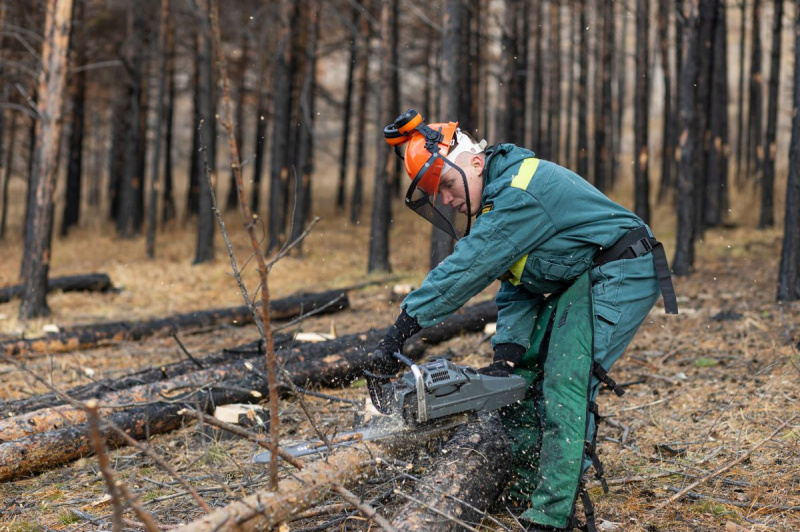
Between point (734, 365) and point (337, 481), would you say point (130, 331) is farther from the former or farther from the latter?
point (734, 365)

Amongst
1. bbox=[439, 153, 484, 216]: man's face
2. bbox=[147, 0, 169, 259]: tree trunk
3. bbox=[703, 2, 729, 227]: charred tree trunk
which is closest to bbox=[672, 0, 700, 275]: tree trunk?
bbox=[703, 2, 729, 227]: charred tree trunk

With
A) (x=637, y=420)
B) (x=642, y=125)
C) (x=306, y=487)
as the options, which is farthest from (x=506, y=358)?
(x=642, y=125)

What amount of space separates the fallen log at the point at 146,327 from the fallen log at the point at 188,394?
0.64 meters

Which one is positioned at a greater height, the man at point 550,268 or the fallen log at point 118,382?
the man at point 550,268

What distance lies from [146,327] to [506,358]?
17.8 feet

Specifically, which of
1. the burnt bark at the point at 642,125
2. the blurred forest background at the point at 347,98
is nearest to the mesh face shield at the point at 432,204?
the blurred forest background at the point at 347,98

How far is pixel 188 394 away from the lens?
11.5 ft

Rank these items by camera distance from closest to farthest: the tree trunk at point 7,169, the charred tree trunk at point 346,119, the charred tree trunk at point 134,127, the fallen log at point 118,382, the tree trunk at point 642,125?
the fallen log at point 118,382, the tree trunk at point 642,125, the charred tree trunk at point 134,127, the charred tree trunk at point 346,119, the tree trunk at point 7,169

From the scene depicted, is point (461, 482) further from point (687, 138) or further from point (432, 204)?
point (687, 138)

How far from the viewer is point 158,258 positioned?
16.2 metres

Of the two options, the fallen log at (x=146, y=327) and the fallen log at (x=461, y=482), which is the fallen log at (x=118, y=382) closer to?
the fallen log at (x=146, y=327)

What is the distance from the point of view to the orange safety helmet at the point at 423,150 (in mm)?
3238

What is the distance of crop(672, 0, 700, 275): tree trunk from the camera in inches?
401

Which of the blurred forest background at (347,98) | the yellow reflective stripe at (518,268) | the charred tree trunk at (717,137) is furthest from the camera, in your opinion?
the charred tree trunk at (717,137)
